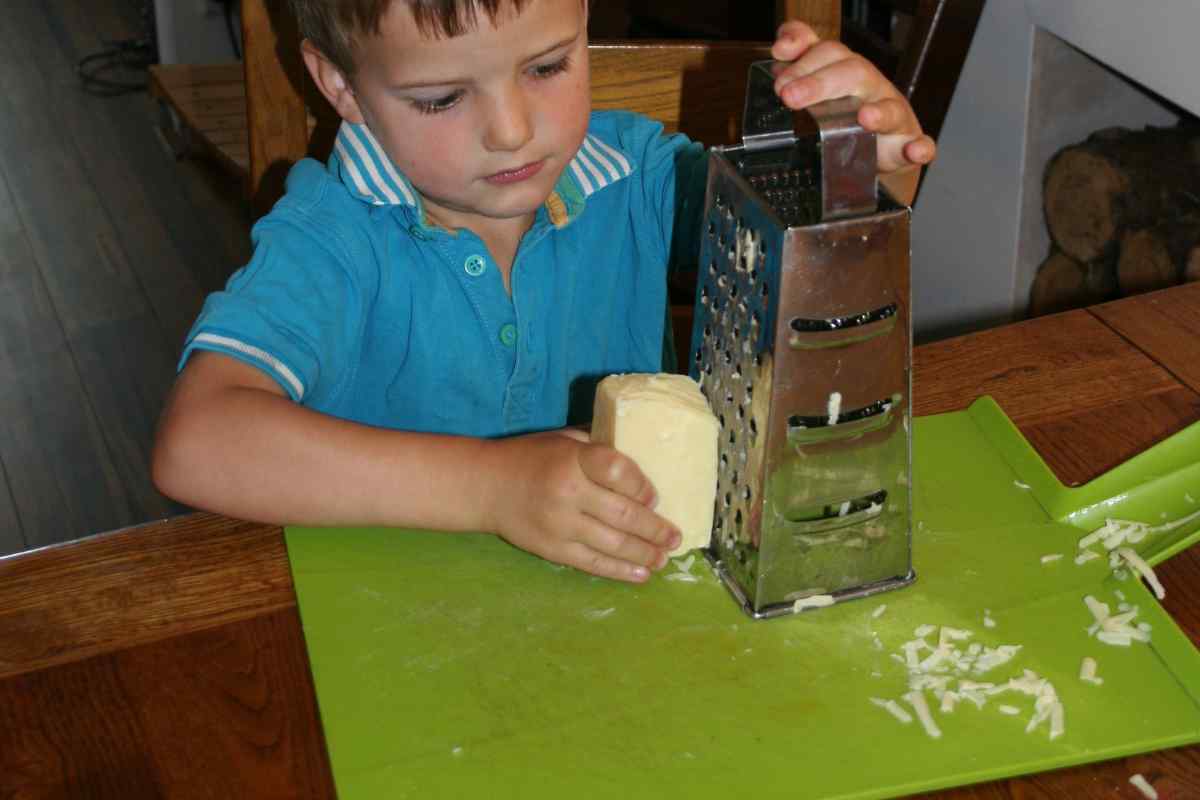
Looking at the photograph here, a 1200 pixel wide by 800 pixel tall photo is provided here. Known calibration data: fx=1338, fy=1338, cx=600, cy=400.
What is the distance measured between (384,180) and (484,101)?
0.15m

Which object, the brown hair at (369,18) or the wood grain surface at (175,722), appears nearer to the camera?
the wood grain surface at (175,722)

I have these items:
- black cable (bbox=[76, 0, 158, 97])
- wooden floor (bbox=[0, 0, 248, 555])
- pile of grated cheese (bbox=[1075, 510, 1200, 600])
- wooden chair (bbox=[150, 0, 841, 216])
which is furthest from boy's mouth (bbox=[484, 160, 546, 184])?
black cable (bbox=[76, 0, 158, 97])

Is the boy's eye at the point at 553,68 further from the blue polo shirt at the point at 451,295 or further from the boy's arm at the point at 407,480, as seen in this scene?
the boy's arm at the point at 407,480

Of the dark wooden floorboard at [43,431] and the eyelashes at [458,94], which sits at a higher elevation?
the eyelashes at [458,94]

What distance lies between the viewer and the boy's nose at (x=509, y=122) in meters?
0.89

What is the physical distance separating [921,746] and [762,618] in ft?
0.43

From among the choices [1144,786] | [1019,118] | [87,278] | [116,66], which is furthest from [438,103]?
[116,66]

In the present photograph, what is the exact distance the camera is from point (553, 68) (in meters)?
0.94

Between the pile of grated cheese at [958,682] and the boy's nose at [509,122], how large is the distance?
0.41 metres

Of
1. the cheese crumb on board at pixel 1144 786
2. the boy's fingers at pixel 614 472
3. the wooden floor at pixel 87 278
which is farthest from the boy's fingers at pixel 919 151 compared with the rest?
the wooden floor at pixel 87 278

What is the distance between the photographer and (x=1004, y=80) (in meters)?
1.79

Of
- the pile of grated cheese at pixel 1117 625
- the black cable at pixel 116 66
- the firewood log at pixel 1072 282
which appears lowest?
the black cable at pixel 116 66

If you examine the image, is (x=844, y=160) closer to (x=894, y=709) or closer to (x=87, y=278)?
(x=894, y=709)

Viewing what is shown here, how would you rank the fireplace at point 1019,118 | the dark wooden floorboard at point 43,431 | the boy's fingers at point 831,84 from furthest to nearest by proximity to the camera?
the dark wooden floorboard at point 43,431 < the fireplace at point 1019,118 < the boy's fingers at point 831,84
